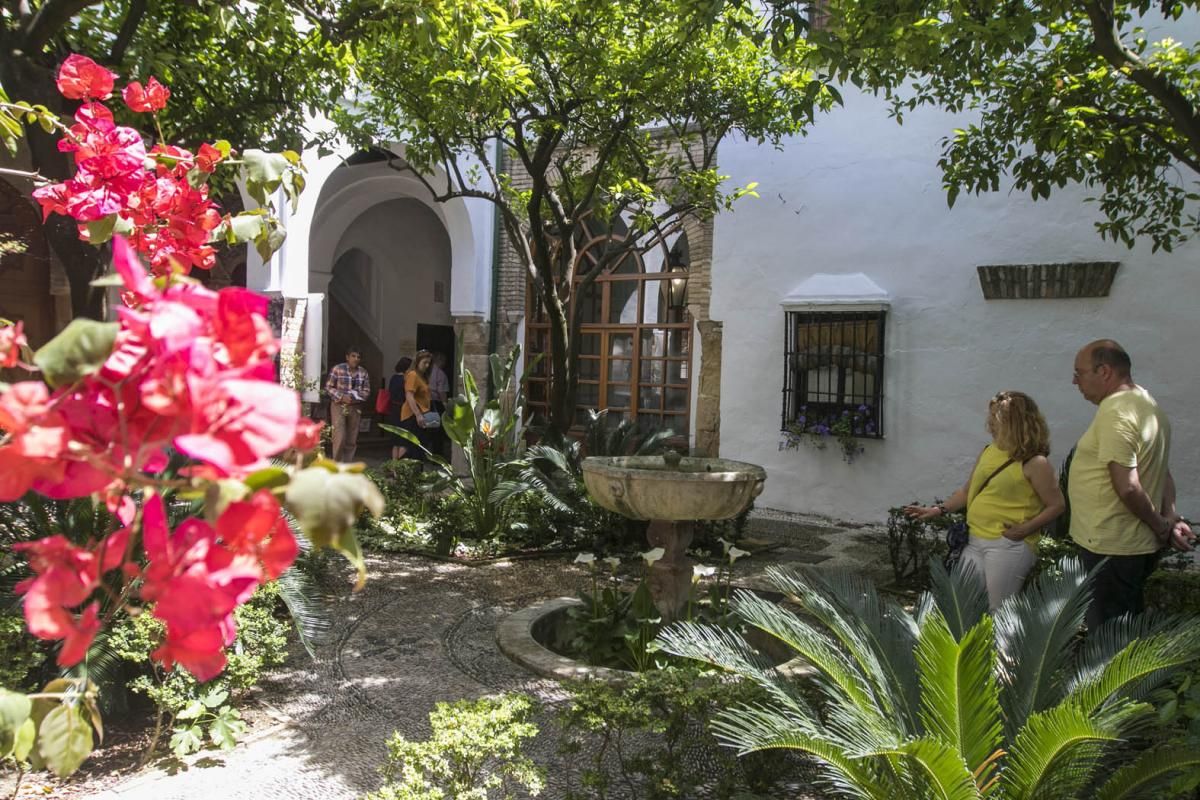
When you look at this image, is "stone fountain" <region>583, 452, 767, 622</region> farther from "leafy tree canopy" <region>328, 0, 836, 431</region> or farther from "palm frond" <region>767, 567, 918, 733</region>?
"leafy tree canopy" <region>328, 0, 836, 431</region>

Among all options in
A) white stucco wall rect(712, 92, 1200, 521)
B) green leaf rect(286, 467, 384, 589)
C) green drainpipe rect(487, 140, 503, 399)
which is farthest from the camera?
green drainpipe rect(487, 140, 503, 399)

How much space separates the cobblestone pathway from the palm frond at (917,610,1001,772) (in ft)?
4.38

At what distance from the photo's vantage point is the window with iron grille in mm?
8750

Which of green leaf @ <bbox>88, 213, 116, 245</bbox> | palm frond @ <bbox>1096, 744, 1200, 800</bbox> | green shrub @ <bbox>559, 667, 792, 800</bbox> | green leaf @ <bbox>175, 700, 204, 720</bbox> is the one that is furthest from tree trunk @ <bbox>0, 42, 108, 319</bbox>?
palm frond @ <bbox>1096, 744, 1200, 800</bbox>

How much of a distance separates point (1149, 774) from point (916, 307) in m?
6.79

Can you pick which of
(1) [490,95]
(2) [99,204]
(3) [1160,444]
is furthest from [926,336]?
(2) [99,204]

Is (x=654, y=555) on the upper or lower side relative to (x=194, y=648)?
lower

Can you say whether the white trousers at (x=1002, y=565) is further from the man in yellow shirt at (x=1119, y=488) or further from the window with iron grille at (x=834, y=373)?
the window with iron grille at (x=834, y=373)

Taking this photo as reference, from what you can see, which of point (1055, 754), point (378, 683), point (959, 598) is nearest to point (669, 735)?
point (1055, 754)

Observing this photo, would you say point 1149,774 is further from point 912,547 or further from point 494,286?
point 494,286

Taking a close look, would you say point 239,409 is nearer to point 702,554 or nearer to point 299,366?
point 702,554

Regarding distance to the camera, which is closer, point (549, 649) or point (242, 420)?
point (242, 420)

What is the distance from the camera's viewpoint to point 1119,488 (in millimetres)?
3334

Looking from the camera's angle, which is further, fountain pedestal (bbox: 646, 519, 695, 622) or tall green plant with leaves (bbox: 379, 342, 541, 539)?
tall green plant with leaves (bbox: 379, 342, 541, 539)
